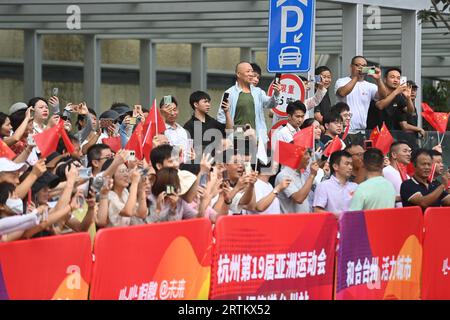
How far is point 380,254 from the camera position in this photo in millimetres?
11500

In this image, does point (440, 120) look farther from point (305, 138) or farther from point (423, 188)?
point (305, 138)

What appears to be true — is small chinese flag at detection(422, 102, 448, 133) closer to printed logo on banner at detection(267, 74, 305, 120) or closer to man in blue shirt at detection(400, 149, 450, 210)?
printed logo on banner at detection(267, 74, 305, 120)

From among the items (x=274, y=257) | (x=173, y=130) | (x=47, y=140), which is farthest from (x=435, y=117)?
(x=47, y=140)

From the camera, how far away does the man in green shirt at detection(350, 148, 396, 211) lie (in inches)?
479

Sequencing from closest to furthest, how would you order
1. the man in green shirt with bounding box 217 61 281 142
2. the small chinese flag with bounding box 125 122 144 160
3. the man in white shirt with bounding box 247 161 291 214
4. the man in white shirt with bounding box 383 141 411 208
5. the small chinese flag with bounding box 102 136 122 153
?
1. the man in white shirt with bounding box 247 161 291 214
2. the small chinese flag with bounding box 125 122 144 160
3. the small chinese flag with bounding box 102 136 122 153
4. the man in white shirt with bounding box 383 141 411 208
5. the man in green shirt with bounding box 217 61 281 142

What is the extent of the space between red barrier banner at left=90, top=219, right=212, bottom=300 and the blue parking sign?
5.31m

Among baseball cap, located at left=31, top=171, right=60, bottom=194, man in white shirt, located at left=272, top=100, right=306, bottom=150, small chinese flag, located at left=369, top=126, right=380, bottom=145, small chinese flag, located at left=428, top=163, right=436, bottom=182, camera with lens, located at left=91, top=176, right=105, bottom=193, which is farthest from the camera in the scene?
small chinese flag, located at left=369, top=126, right=380, bottom=145

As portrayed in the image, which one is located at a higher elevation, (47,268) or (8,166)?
(8,166)

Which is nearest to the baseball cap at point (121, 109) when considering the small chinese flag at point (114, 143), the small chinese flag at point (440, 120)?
the small chinese flag at point (114, 143)

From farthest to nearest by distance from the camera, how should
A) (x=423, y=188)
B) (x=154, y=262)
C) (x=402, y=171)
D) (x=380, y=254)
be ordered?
(x=402, y=171), (x=423, y=188), (x=380, y=254), (x=154, y=262)

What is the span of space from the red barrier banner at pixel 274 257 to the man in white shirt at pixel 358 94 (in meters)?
6.08

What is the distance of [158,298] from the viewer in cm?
920

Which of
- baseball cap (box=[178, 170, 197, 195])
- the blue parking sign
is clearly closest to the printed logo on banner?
the blue parking sign

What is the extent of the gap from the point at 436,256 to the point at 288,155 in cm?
184
